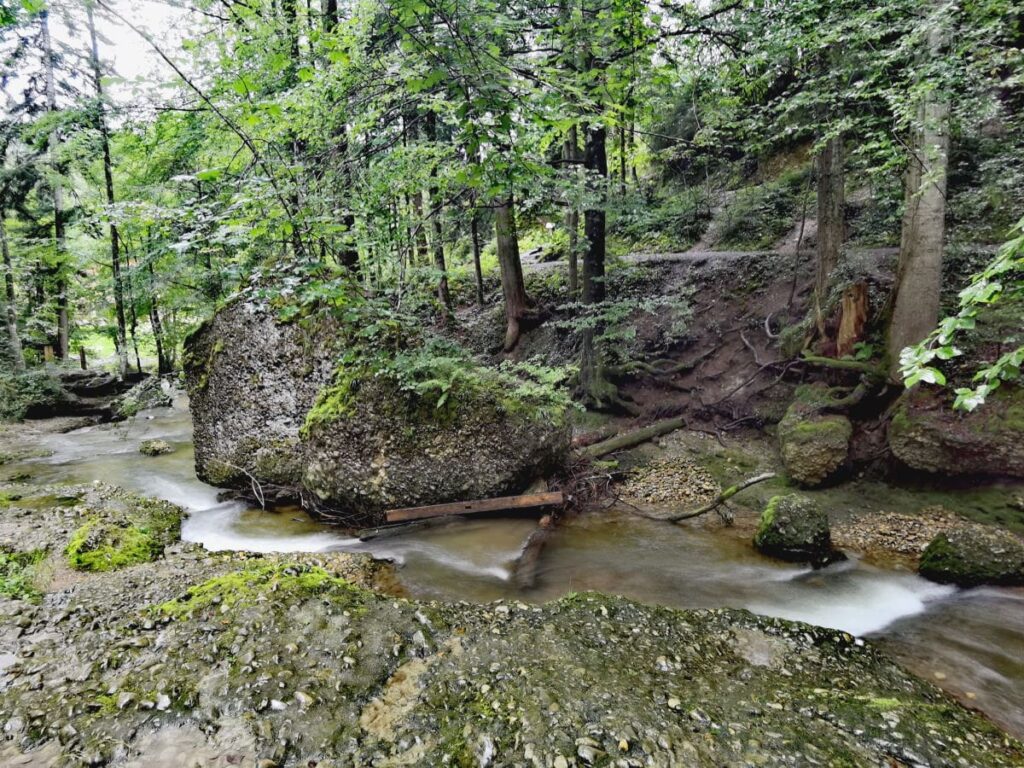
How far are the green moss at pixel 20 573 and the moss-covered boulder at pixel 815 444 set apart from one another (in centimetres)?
898

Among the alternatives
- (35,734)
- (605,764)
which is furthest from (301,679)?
(605,764)

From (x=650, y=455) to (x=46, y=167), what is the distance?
788 inches

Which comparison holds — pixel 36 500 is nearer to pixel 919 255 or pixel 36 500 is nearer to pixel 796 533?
pixel 796 533

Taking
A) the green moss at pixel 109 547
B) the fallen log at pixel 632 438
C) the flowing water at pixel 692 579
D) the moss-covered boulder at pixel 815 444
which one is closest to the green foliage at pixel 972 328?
the flowing water at pixel 692 579

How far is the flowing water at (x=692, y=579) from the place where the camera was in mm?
4133

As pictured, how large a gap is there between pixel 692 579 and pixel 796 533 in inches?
55.7

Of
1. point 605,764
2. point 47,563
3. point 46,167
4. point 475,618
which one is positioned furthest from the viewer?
point 46,167

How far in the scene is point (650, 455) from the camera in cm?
902

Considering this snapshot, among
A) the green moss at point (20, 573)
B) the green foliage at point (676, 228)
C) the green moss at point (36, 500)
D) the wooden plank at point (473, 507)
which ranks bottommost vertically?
the wooden plank at point (473, 507)

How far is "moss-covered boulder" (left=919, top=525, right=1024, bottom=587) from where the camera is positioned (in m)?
4.96

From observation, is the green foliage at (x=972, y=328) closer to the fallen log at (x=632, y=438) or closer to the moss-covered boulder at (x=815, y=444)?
the moss-covered boulder at (x=815, y=444)

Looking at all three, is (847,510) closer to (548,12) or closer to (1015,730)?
(1015,730)

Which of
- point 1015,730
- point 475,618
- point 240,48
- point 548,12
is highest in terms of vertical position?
point 548,12

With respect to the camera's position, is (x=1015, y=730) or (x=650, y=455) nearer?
(x=1015, y=730)
